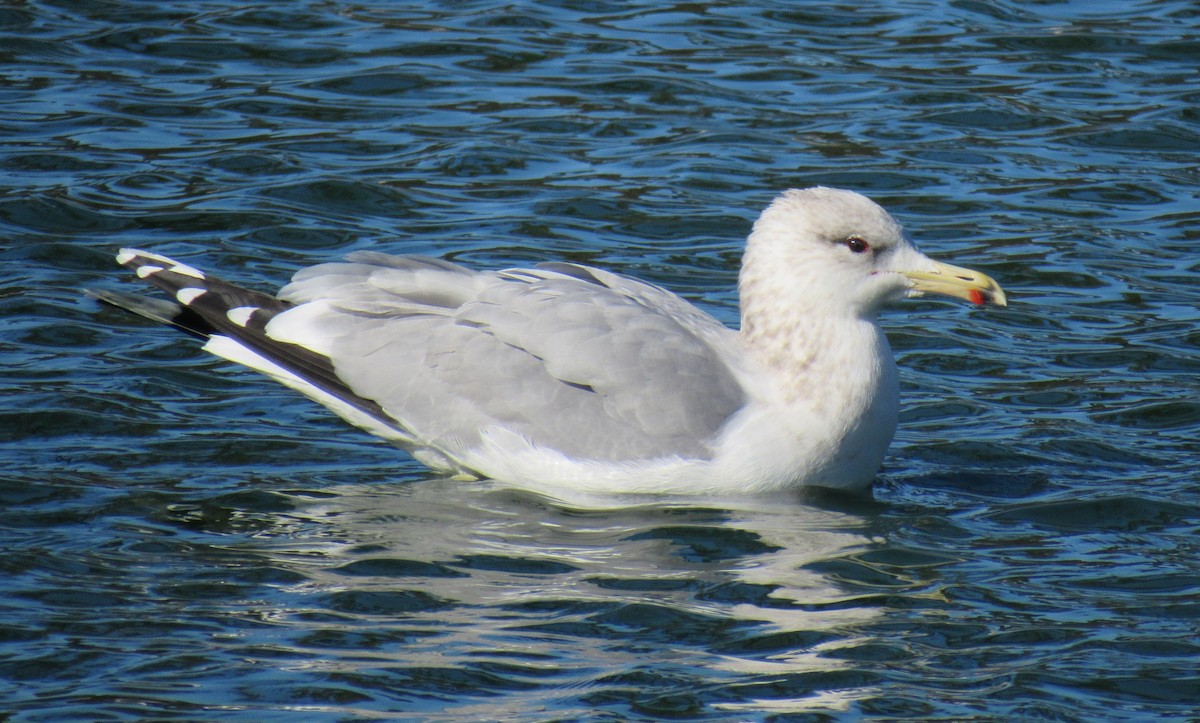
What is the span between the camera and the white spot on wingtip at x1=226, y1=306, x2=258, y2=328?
7664 millimetres

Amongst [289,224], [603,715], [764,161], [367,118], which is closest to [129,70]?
[367,118]

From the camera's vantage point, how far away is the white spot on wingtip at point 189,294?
7.74m

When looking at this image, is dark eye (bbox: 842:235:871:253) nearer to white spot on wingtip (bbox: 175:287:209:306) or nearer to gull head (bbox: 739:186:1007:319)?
gull head (bbox: 739:186:1007:319)

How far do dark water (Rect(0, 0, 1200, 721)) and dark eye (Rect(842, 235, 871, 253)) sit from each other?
979 mm

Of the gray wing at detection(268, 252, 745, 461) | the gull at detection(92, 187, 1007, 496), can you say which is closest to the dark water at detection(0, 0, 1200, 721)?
the gull at detection(92, 187, 1007, 496)

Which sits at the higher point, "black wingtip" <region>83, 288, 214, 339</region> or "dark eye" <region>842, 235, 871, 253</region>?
"dark eye" <region>842, 235, 871, 253</region>

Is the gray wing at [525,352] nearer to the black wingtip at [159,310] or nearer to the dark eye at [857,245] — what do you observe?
the black wingtip at [159,310]

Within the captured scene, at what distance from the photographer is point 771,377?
23.9 feet

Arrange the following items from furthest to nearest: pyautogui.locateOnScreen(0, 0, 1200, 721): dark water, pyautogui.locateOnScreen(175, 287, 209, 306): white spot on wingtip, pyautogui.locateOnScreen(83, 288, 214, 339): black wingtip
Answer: pyautogui.locateOnScreen(175, 287, 209, 306): white spot on wingtip
pyautogui.locateOnScreen(83, 288, 214, 339): black wingtip
pyautogui.locateOnScreen(0, 0, 1200, 721): dark water

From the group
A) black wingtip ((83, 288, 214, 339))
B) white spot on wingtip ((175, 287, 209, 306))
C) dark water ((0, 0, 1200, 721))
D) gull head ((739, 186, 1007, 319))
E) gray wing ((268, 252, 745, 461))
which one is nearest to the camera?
dark water ((0, 0, 1200, 721))

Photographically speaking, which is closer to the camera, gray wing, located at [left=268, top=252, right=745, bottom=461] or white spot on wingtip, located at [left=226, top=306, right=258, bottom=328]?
gray wing, located at [left=268, top=252, right=745, bottom=461]

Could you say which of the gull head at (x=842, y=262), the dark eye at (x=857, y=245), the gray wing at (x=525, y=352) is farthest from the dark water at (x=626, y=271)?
the dark eye at (x=857, y=245)

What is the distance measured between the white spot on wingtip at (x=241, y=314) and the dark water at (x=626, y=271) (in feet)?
1.72

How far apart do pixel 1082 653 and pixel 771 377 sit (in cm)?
188
